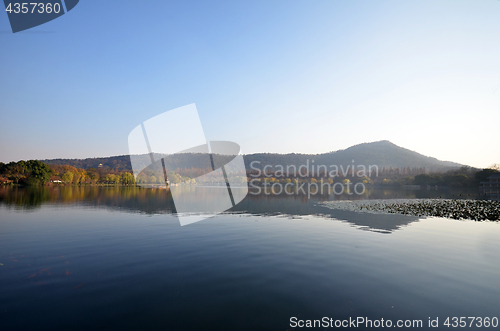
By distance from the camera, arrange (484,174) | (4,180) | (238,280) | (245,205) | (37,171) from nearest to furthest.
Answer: (238,280) → (245,205) → (4,180) → (484,174) → (37,171)

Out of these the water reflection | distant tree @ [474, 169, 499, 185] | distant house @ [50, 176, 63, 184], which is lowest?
the water reflection

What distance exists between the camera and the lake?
271 inches

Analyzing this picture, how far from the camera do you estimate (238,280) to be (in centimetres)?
951

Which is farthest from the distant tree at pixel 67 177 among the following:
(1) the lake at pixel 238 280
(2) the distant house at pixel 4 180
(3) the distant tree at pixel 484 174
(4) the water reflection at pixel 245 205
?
(3) the distant tree at pixel 484 174

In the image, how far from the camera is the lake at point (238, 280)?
22.6 ft

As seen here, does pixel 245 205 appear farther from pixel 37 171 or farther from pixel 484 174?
pixel 484 174

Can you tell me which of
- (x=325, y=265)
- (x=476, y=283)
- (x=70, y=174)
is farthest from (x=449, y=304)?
(x=70, y=174)

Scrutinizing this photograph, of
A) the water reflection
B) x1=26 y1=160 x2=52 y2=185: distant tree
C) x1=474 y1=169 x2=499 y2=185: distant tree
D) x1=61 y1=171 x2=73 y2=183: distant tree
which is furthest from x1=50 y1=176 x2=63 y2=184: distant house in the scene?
x1=474 y1=169 x2=499 y2=185: distant tree

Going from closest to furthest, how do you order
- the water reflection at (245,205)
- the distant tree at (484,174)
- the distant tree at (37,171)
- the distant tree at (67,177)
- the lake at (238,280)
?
the lake at (238,280) → the water reflection at (245,205) → the distant tree at (484,174) → the distant tree at (37,171) → the distant tree at (67,177)

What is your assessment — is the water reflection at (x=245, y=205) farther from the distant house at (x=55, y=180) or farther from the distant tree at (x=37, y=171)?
the distant house at (x=55, y=180)

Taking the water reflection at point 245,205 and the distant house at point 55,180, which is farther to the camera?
the distant house at point 55,180

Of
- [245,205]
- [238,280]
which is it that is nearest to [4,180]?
[245,205]

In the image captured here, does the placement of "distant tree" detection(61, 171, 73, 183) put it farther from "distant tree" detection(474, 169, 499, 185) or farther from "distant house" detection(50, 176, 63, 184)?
"distant tree" detection(474, 169, 499, 185)

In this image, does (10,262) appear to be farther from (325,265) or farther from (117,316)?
(325,265)
